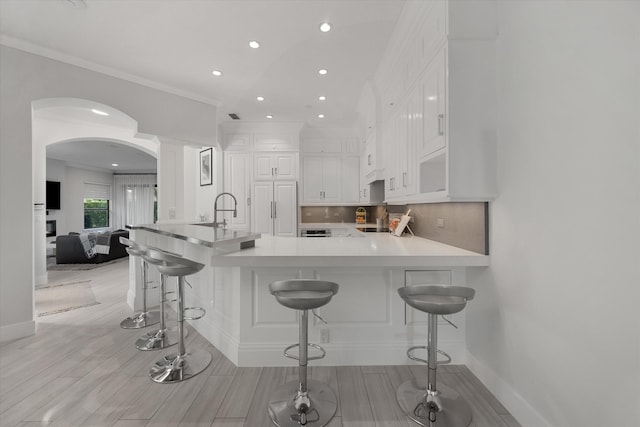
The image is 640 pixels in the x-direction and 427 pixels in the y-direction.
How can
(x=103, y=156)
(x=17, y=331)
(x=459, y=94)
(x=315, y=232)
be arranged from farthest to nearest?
(x=103, y=156)
(x=315, y=232)
(x=17, y=331)
(x=459, y=94)

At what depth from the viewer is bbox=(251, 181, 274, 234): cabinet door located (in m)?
5.24

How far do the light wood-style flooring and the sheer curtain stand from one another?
344 inches

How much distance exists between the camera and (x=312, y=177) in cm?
559

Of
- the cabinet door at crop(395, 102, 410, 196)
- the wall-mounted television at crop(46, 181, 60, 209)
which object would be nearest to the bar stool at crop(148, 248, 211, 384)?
the cabinet door at crop(395, 102, 410, 196)

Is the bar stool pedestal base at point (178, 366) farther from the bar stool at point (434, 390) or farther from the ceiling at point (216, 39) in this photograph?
the ceiling at point (216, 39)

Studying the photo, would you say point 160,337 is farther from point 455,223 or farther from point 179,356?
point 455,223

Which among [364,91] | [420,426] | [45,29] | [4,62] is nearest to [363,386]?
[420,426]

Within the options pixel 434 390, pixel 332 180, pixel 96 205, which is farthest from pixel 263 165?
pixel 96 205

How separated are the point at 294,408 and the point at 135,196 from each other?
11321 mm

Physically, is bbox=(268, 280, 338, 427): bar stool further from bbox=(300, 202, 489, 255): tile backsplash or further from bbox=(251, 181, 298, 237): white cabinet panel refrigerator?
bbox=(251, 181, 298, 237): white cabinet panel refrigerator

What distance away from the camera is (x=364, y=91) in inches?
154

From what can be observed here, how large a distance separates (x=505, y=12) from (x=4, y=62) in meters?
4.37

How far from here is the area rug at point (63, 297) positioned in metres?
3.59

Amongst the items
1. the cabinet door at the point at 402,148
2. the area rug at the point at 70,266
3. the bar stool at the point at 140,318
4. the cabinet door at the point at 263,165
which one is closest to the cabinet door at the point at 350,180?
the cabinet door at the point at 263,165
